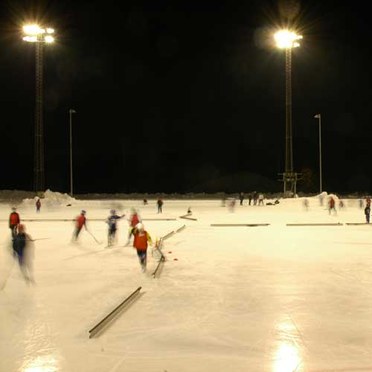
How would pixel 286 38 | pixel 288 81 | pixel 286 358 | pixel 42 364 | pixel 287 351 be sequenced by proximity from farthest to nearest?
pixel 286 38, pixel 288 81, pixel 287 351, pixel 286 358, pixel 42 364

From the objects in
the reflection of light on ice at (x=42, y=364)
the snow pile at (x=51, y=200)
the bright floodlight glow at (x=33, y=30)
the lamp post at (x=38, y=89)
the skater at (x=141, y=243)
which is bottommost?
the reflection of light on ice at (x=42, y=364)

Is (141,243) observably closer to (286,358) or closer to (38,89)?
(286,358)

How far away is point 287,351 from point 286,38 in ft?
139

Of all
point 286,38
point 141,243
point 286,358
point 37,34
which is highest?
point 37,34

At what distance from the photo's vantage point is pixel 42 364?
600cm

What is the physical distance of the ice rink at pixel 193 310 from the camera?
6.20m

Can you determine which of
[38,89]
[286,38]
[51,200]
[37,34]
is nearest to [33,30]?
[37,34]

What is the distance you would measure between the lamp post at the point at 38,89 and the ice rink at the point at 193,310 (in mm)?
27438

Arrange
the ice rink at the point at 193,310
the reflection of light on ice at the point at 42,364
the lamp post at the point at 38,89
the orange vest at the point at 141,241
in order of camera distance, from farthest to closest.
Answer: the lamp post at the point at 38,89 → the orange vest at the point at 141,241 → the ice rink at the point at 193,310 → the reflection of light on ice at the point at 42,364

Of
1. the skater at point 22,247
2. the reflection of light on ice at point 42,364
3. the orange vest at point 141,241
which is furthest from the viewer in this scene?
the orange vest at point 141,241

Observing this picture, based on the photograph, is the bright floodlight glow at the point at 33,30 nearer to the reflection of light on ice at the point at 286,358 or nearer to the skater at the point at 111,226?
the skater at the point at 111,226

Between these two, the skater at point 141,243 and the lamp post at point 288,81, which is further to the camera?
the lamp post at point 288,81

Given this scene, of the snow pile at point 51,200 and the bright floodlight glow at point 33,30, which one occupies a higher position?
the bright floodlight glow at point 33,30

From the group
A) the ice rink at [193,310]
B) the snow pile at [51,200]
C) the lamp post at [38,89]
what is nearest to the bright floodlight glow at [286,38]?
the lamp post at [38,89]
